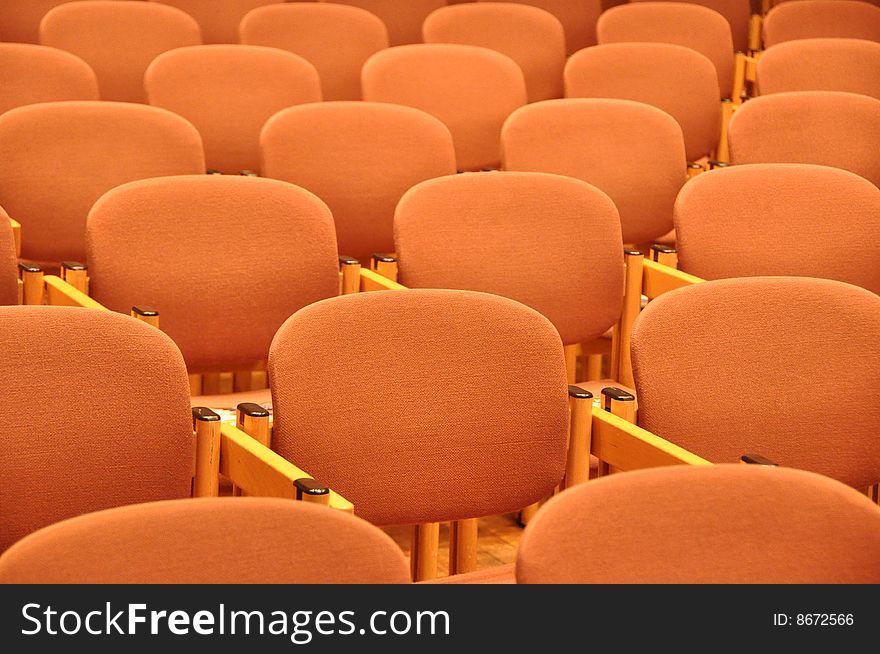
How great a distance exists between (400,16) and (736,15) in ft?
4.89

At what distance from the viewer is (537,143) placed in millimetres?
3723

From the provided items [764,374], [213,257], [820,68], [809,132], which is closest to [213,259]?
[213,257]

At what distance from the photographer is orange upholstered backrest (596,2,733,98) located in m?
5.24

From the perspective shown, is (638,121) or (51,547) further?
(638,121)

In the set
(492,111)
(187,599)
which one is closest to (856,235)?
(492,111)

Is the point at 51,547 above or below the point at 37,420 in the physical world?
above

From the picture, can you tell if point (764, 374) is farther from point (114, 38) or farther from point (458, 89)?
point (114, 38)

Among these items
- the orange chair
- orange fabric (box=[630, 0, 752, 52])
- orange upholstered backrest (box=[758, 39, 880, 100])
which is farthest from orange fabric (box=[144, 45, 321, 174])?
orange fabric (box=[630, 0, 752, 52])

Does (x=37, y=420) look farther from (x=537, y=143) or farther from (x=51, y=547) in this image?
(x=537, y=143)

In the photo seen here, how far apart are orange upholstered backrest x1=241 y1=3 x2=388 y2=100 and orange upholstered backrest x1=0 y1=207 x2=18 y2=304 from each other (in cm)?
228

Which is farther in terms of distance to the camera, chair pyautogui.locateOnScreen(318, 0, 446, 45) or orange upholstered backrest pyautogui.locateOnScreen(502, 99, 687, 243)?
chair pyautogui.locateOnScreen(318, 0, 446, 45)

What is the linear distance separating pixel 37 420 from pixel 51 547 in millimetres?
623

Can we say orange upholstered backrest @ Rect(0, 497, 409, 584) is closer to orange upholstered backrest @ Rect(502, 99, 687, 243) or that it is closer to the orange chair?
the orange chair

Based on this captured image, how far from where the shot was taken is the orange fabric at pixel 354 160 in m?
3.57
